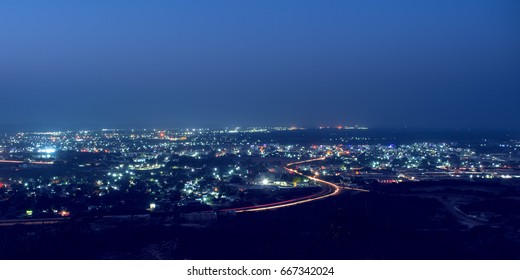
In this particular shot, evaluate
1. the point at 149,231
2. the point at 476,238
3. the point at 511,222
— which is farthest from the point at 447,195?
the point at 149,231

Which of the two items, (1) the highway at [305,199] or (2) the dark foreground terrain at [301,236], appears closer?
(2) the dark foreground terrain at [301,236]

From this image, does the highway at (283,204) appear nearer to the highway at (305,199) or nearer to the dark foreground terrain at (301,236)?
the highway at (305,199)

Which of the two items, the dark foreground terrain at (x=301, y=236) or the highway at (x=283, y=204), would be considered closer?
the dark foreground terrain at (x=301, y=236)

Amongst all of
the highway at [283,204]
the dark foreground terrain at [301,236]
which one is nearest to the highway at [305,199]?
the highway at [283,204]

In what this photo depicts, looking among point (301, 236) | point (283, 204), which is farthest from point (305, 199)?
point (301, 236)

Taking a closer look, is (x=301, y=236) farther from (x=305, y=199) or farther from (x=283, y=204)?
(x=305, y=199)

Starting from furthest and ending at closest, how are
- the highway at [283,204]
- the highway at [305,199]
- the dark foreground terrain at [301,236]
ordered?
the highway at [305,199], the highway at [283,204], the dark foreground terrain at [301,236]

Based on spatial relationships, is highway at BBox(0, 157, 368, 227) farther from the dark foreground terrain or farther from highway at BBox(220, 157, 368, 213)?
the dark foreground terrain

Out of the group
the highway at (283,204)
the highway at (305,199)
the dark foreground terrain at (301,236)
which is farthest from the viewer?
the highway at (305,199)

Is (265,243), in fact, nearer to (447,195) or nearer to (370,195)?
(370,195)
